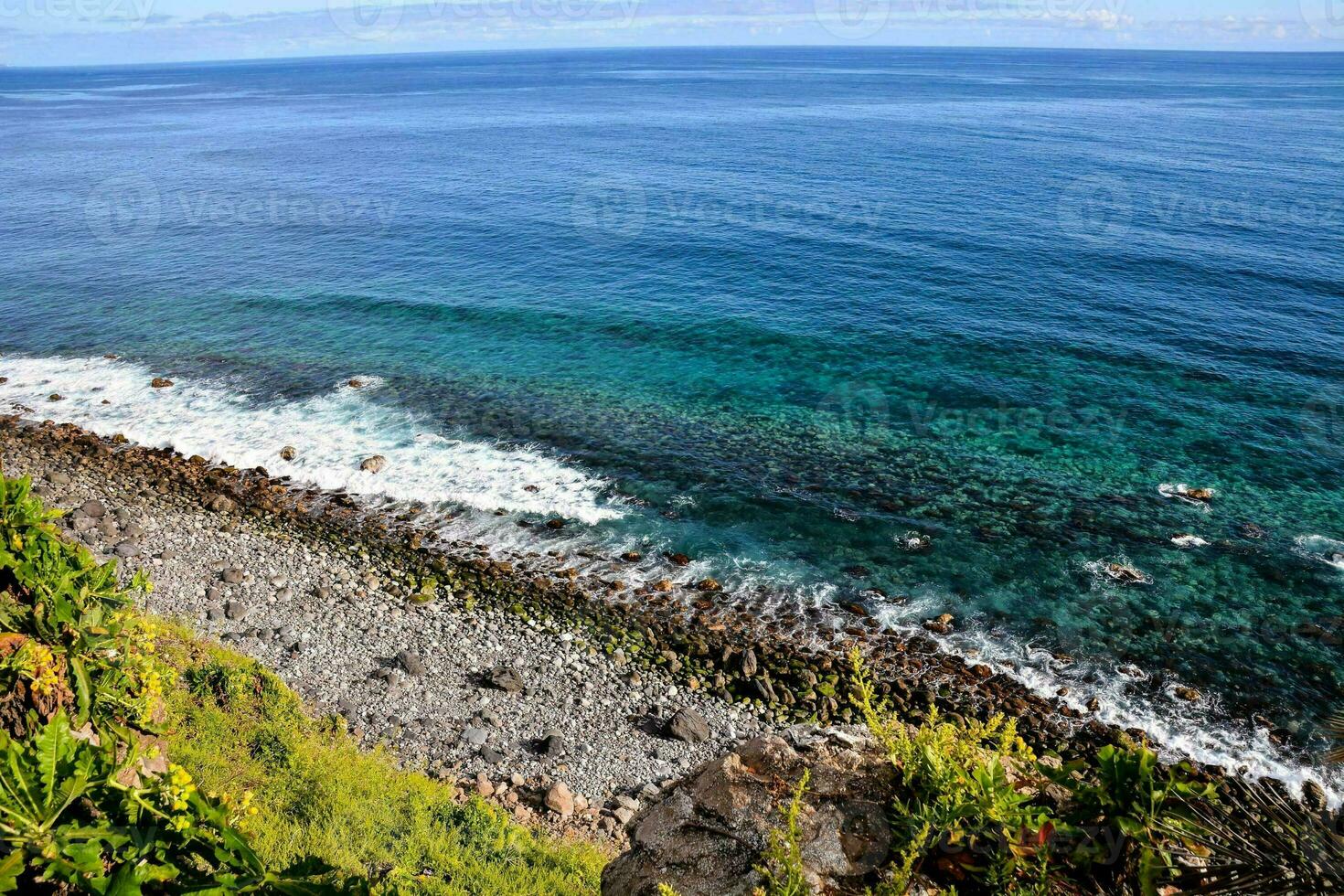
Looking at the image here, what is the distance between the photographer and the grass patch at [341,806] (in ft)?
47.8

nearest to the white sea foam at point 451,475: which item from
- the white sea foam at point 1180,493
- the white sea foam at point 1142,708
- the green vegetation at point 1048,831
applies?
the white sea foam at point 1142,708

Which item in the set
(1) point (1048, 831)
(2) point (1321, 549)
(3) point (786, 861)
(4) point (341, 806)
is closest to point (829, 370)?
(2) point (1321, 549)

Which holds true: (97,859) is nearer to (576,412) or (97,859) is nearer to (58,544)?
(58,544)

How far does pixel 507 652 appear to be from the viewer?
24.8m

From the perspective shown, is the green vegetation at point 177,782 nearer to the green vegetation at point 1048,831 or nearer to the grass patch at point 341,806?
the grass patch at point 341,806

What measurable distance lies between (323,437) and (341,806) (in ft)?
81.6

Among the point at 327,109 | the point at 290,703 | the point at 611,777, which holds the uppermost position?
the point at 327,109

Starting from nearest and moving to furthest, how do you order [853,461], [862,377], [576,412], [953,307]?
1. [853,461]
2. [576,412]
3. [862,377]
4. [953,307]

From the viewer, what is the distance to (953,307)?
1992 inches

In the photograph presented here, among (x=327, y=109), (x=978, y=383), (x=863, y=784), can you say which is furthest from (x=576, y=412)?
(x=327, y=109)

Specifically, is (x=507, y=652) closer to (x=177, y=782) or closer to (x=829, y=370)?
(x=177, y=782)

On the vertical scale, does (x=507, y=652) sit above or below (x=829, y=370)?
below

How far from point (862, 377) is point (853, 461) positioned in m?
9.03

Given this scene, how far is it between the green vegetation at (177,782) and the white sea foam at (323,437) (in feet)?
39.4
